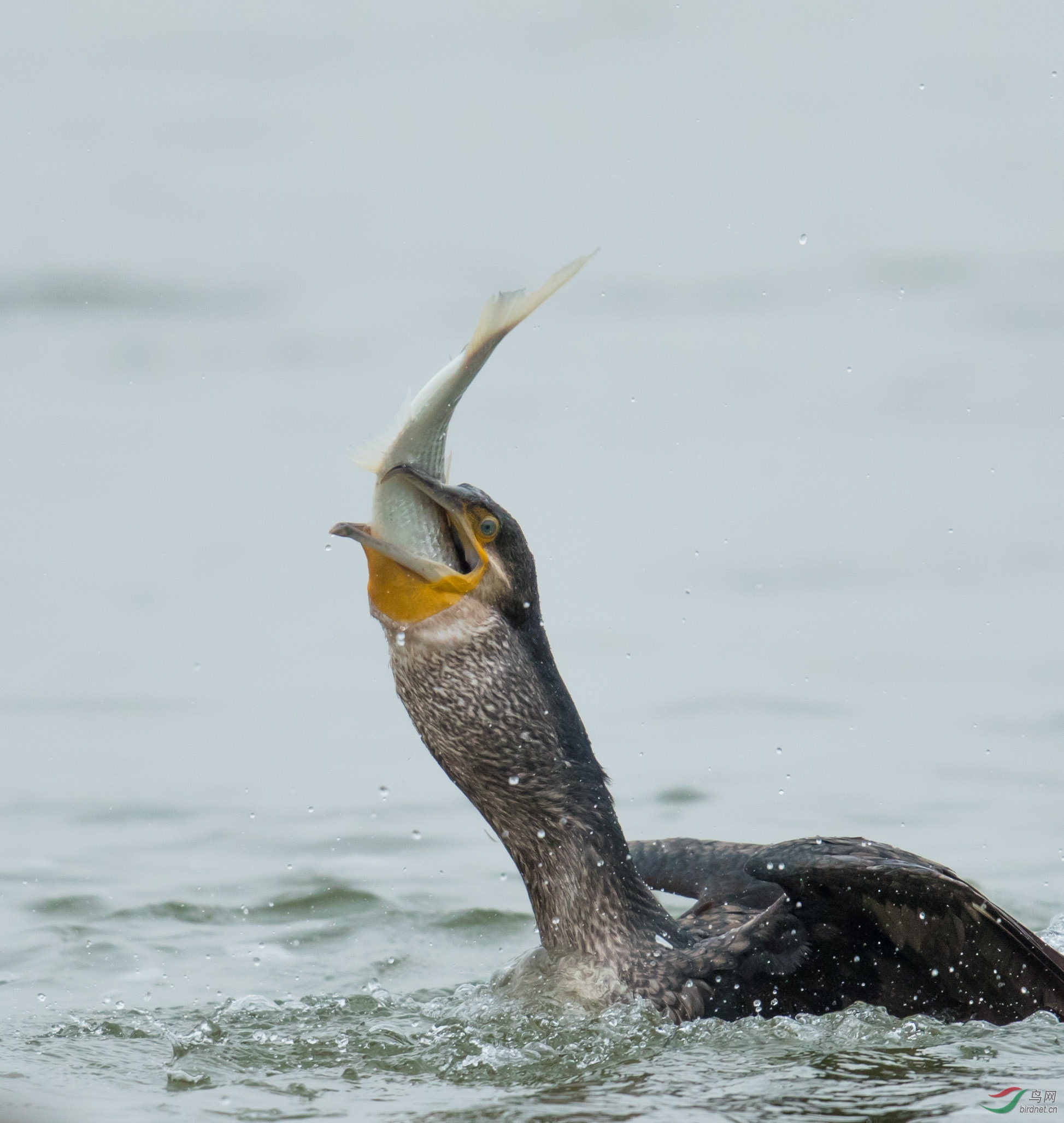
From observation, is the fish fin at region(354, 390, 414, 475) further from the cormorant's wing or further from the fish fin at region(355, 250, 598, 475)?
the cormorant's wing

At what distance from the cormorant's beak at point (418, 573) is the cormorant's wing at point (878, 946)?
110 centimetres

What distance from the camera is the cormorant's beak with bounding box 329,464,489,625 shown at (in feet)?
16.3

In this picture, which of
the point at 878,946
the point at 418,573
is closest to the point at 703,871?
the point at 878,946

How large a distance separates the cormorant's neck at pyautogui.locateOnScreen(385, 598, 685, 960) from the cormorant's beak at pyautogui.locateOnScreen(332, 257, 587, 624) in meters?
0.09

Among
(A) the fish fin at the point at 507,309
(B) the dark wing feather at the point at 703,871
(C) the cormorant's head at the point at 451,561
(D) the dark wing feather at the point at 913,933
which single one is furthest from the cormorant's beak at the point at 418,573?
(B) the dark wing feather at the point at 703,871

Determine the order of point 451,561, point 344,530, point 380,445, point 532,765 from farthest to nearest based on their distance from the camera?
1. point 532,765
2. point 451,561
3. point 380,445
4. point 344,530

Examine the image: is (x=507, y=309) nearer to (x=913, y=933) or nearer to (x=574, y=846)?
(x=574, y=846)

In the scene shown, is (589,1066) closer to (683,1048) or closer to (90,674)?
Result: (683,1048)

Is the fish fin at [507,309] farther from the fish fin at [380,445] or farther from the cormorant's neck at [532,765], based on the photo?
the cormorant's neck at [532,765]

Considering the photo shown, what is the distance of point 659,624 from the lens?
982 cm

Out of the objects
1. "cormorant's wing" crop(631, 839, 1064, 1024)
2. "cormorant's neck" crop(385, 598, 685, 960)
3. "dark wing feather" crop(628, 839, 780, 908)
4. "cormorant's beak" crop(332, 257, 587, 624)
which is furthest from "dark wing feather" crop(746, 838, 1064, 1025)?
"cormorant's beak" crop(332, 257, 587, 624)

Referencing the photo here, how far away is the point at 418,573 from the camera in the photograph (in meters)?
5.00

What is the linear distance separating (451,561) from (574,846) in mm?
952

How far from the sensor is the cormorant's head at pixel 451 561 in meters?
4.96
